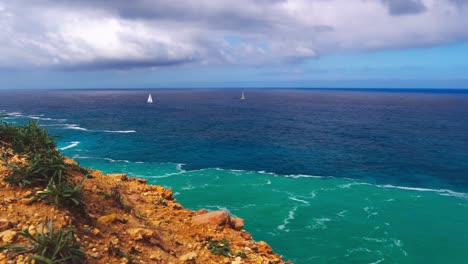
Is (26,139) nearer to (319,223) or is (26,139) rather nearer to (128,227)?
(128,227)

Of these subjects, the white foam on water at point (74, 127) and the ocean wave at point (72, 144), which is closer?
the ocean wave at point (72, 144)

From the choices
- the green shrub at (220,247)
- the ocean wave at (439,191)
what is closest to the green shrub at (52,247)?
the green shrub at (220,247)

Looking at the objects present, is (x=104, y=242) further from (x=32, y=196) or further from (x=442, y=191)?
(x=442, y=191)

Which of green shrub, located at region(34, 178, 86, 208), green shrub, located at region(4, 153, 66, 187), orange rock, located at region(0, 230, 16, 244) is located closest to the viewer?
orange rock, located at region(0, 230, 16, 244)

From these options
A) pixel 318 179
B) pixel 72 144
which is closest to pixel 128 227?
pixel 318 179

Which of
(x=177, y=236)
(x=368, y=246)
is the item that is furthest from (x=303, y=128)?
(x=177, y=236)

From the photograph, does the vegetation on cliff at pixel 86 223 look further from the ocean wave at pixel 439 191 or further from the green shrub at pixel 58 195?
the ocean wave at pixel 439 191

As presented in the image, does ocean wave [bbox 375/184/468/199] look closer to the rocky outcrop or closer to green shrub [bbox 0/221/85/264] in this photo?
the rocky outcrop

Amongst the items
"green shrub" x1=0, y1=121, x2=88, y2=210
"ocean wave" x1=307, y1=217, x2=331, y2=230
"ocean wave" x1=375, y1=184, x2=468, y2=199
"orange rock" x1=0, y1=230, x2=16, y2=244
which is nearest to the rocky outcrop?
"green shrub" x1=0, y1=121, x2=88, y2=210
